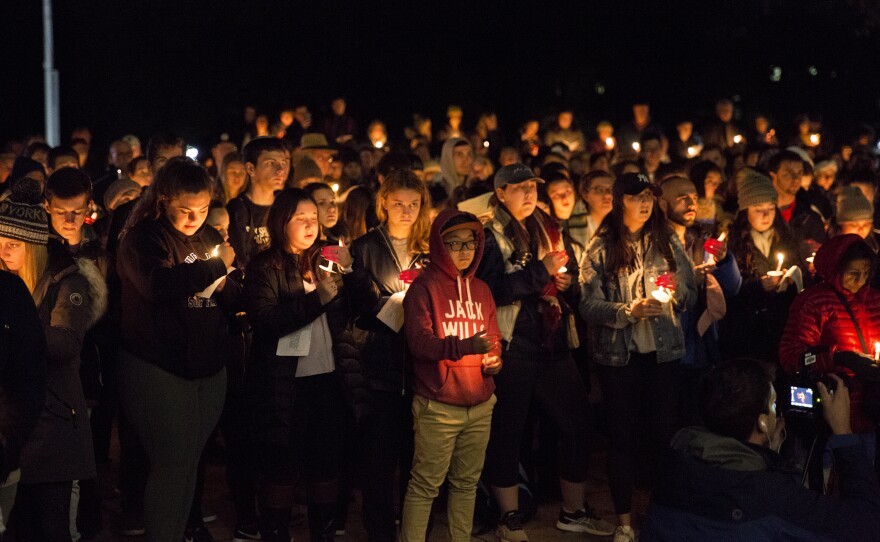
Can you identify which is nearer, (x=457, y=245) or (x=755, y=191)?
(x=457, y=245)

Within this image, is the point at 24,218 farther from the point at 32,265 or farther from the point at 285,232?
the point at 285,232

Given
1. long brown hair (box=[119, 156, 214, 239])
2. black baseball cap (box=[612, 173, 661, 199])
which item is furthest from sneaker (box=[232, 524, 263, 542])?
black baseball cap (box=[612, 173, 661, 199])

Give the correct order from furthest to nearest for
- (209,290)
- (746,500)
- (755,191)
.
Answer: (755,191) → (209,290) → (746,500)

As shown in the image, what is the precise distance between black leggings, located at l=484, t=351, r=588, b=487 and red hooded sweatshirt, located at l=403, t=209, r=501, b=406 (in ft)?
1.93

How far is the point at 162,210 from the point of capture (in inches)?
226

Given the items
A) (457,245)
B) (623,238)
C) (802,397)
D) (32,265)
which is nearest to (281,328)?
(457,245)

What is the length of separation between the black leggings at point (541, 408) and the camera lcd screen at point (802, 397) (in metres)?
2.22

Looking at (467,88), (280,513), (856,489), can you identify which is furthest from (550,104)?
(856,489)

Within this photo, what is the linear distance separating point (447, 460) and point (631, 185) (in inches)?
78.3

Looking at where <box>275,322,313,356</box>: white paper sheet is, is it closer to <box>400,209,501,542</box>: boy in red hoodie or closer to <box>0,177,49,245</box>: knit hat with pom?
<box>400,209,501,542</box>: boy in red hoodie

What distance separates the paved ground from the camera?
693 centimetres

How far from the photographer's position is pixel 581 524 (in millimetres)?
7031

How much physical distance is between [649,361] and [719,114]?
37.6 ft

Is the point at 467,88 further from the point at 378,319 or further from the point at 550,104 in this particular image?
the point at 378,319
